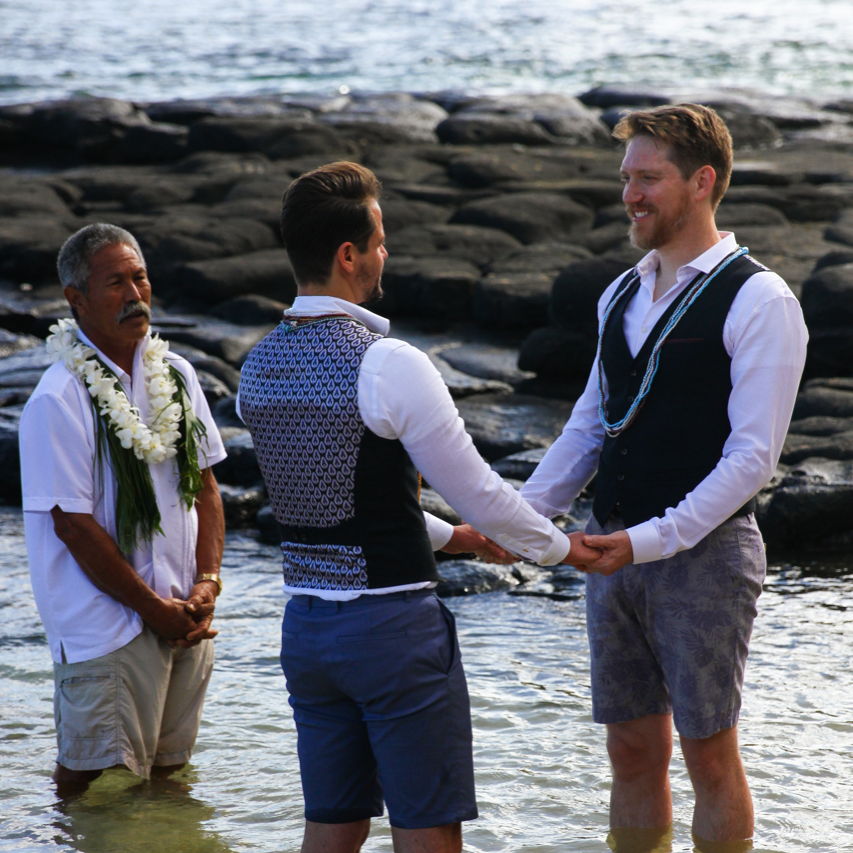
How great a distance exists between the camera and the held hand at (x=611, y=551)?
3.47 meters

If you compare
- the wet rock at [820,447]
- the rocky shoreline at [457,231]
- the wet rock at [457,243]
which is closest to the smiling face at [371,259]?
the rocky shoreline at [457,231]

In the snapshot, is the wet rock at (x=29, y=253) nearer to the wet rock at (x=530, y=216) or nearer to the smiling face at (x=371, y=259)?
the wet rock at (x=530, y=216)

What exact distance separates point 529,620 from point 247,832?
2.46m

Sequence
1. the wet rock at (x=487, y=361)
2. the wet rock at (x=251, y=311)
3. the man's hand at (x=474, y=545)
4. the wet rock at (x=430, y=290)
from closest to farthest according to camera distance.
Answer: the man's hand at (x=474, y=545)
the wet rock at (x=487, y=361)
the wet rock at (x=251, y=311)
the wet rock at (x=430, y=290)

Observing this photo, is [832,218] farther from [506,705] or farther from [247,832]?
[247,832]

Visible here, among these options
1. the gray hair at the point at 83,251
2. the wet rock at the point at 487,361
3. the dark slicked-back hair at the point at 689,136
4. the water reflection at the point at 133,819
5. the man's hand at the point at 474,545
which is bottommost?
the wet rock at the point at 487,361

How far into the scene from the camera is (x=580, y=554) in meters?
3.47

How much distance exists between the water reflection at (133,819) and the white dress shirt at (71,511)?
2.04ft

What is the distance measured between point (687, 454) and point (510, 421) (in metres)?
5.85

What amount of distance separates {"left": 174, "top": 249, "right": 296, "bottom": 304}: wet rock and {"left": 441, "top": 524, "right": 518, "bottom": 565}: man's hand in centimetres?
904

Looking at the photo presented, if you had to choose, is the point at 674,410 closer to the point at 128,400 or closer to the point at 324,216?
the point at 324,216

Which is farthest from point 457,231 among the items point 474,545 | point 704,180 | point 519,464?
point 704,180

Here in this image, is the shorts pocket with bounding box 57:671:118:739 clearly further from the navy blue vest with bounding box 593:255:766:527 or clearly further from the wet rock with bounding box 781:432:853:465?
the wet rock with bounding box 781:432:853:465

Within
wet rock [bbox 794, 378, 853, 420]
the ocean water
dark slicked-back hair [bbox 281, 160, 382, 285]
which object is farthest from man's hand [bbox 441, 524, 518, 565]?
the ocean water
